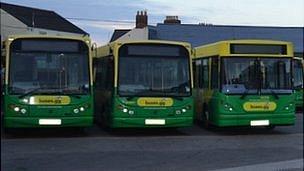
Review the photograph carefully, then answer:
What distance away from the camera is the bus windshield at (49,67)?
14.5 m

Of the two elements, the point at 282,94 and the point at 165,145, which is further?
the point at 282,94

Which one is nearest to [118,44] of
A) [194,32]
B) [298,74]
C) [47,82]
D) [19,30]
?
[47,82]

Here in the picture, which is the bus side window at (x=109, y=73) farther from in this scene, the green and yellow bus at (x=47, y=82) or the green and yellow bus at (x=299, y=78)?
the green and yellow bus at (x=299, y=78)

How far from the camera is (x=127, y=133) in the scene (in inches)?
642

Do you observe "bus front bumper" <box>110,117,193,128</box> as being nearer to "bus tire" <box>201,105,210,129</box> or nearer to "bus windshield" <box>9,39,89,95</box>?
"bus windshield" <box>9,39,89,95</box>

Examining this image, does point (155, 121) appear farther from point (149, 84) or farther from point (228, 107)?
point (228, 107)

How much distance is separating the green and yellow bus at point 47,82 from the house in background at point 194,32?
4.31 feet

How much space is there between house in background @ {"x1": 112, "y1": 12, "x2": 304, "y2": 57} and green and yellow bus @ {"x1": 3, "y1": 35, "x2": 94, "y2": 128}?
131 cm

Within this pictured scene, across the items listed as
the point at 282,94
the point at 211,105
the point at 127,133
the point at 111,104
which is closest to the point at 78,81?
the point at 111,104

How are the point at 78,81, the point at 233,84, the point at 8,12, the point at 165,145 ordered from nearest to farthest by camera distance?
the point at 8,12, the point at 165,145, the point at 78,81, the point at 233,84

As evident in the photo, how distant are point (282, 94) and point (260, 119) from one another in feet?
2.66

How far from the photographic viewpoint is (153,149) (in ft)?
43.0

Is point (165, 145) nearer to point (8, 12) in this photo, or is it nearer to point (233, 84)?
point (233, 84)

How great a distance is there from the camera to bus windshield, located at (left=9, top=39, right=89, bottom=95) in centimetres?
1445
